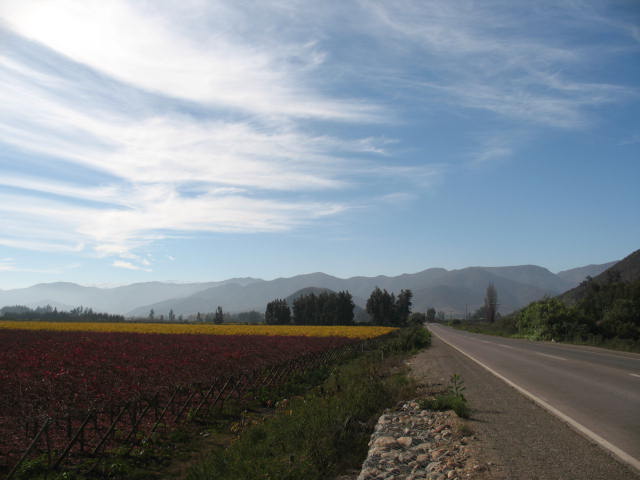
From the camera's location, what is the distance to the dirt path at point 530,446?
5.99 meters

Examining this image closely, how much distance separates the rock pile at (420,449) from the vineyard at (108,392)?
5471 millimetres

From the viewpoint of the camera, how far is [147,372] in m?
19.3

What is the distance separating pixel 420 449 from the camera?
774 cm

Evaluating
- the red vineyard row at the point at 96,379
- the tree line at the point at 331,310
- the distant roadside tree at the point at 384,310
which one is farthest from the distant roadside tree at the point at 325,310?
the red vineyard row at the point at 96,379

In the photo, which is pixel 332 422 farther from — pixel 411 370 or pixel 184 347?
pixel 184 347

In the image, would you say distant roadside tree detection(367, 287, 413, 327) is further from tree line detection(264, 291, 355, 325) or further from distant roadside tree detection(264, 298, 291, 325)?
distant roadside tree detection(264, 298, 291, 325)

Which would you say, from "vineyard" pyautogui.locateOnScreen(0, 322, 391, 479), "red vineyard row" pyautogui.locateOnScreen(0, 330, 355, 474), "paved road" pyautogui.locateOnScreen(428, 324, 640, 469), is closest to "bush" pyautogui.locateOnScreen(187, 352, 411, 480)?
"vineyard" pyautogui.locateOnScreen(0, 322, 391, 479)

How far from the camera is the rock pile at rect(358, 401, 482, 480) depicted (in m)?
6.57

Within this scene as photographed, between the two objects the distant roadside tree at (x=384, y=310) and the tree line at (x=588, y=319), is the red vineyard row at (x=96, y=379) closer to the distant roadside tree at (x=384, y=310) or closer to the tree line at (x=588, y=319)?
the tree line at (x=588, y=319)

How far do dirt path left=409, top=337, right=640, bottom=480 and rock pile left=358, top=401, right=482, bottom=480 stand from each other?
35cm

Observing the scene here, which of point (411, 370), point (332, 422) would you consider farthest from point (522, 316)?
point (332, 422)

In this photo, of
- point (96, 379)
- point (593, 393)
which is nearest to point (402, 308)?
point (96, 379)

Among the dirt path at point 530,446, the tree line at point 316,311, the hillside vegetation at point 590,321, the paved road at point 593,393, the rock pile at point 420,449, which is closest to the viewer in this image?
the dirt path at point 530,446

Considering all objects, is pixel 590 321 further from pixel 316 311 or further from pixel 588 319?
pixel 316 311
